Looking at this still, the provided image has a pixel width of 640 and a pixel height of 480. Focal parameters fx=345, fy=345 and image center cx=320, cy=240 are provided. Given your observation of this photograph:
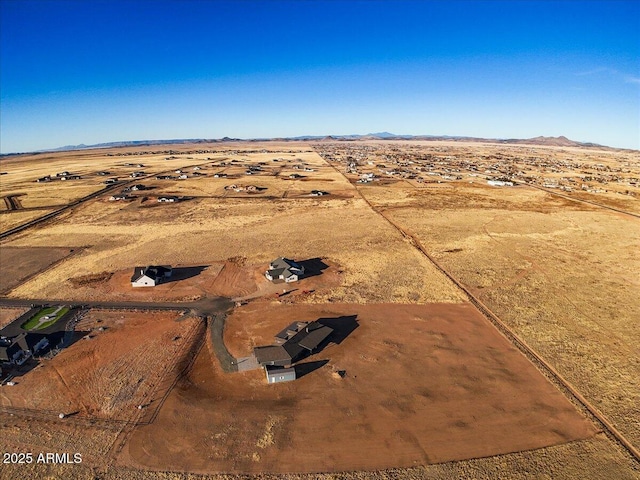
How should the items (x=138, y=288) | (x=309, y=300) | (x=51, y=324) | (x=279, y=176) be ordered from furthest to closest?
(x=279, y=176)
(x=138, y=288)
(x=309, y=300)
(x=51, y=324)

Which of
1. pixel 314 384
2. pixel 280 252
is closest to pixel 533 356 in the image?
pixel 314 384

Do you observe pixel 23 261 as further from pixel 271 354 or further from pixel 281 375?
pixel 281 375

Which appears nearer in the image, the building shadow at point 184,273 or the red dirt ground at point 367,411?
the red dirt ground at point 367,411

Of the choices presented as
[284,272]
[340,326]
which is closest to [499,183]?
[284,272]

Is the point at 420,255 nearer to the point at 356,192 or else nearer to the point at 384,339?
the point at 384,339

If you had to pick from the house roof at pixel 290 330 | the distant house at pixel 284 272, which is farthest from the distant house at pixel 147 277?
the house roof at pixel 290 330

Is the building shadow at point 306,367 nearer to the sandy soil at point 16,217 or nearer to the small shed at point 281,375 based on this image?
the small shed at point 281,375

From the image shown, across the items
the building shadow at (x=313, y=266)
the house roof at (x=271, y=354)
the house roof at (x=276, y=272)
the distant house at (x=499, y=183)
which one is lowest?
the house roof at (x=271, y=354)

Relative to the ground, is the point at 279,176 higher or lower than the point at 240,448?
higher
